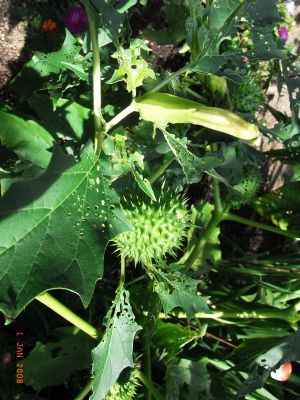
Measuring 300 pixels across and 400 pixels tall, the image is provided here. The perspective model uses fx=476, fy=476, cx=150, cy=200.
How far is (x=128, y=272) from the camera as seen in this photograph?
187 centimetres

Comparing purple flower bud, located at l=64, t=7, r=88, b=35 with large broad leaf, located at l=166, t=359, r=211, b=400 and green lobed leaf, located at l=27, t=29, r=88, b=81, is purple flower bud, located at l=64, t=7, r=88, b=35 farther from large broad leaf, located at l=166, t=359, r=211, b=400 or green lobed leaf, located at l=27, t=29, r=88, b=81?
large broad leaf, located at l=166, t=359, r=211, b=400

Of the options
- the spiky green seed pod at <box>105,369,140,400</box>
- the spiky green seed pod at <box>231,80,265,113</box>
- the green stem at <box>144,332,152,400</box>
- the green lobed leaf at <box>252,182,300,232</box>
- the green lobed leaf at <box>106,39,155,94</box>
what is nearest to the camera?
the green lobed leaf at <box>106,39,155,94</box>

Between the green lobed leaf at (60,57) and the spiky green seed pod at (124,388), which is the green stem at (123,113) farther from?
the spiky green seed pod at (124,388)

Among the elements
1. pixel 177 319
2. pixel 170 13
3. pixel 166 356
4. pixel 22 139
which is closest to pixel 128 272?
pixel 177 319

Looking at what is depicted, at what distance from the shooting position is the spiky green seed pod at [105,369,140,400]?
117cm

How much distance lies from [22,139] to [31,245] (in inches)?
19.5

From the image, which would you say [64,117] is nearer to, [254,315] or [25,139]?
[25,139]

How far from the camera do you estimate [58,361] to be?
1.46 meters

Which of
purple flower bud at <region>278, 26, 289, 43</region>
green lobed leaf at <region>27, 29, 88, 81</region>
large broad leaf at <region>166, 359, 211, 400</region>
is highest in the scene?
green lobed leaf at <region>27, 29, 88, 81</region>

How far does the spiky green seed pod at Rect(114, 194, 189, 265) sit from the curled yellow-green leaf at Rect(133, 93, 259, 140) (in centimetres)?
27

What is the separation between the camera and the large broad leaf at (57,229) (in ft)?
2.52

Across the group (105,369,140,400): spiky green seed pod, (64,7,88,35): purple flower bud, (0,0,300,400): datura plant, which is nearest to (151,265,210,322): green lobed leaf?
(0,0,300,400): datura plant

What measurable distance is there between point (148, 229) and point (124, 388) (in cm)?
44

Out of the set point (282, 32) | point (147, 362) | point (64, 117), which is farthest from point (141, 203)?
point (282, 32)
